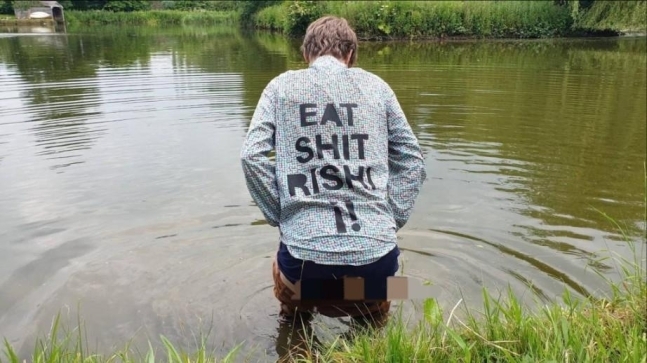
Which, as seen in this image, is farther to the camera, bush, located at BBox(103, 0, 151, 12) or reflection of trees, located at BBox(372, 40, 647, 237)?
bush, located at BBox(103, 0, 151, 12)

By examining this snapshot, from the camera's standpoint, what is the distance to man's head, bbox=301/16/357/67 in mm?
2551

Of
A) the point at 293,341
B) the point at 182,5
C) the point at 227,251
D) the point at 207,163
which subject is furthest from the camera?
the point at 182,5

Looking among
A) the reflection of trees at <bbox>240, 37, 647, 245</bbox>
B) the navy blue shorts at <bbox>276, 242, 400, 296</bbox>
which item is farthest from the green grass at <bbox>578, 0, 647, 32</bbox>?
the navy blue shorts at <bbox>276, 242, 400, 296</bbox>

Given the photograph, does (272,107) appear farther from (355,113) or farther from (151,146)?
(151,146)

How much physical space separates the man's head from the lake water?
1.51 meters

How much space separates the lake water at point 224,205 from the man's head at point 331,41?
1509 mm

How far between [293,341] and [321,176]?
1.12m

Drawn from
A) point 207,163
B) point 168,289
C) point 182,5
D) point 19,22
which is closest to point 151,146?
point 207,163

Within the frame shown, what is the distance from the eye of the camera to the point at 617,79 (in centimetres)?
1226

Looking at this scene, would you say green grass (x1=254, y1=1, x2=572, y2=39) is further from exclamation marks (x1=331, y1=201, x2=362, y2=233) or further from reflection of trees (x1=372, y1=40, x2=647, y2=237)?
exclamation marks (x1=331, y1=201, x2=362, y2=233)

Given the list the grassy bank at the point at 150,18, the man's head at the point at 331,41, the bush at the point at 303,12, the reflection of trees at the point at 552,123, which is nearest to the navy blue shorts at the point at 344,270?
the man's head at the point at 331,41

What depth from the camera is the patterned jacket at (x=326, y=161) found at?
7.82 ft

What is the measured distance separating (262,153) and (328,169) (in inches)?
12.2

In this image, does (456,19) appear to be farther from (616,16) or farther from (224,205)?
(224,205)
